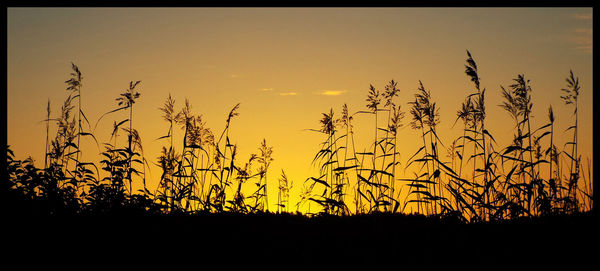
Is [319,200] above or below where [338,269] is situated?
above

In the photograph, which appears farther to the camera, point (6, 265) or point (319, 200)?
point (319, 200)

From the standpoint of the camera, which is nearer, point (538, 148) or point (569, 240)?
point (569, 240)

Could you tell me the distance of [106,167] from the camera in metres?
6.39

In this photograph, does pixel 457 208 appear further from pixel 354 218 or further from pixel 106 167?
pixel 106 167

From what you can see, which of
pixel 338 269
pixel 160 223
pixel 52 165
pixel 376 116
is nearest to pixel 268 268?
pixel 338 269

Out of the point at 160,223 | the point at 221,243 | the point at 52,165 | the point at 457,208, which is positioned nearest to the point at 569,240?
the point at 457,208

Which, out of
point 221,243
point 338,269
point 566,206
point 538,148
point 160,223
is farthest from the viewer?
point 538,148

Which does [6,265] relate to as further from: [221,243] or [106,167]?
[106,167]

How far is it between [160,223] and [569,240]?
13.3 ft

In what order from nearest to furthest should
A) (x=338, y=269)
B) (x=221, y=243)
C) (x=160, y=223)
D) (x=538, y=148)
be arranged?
(x=338, y=269), (x=221, y=243), (x=160, y=223), (x=538, y=148)

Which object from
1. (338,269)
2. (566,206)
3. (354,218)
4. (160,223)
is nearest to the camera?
(338,269)

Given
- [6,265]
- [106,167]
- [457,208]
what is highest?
[106,167]

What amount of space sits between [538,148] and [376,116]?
2.19 metres

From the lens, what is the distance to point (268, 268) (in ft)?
13.3
